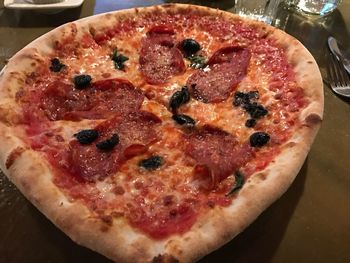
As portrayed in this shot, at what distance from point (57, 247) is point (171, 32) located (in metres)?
1.25

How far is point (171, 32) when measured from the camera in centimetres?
250

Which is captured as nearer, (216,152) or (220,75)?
(216,152)

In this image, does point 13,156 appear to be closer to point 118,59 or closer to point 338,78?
point 118,59

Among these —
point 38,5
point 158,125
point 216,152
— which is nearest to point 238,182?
point 216,152

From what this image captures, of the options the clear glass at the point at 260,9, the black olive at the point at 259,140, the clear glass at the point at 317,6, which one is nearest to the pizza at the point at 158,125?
the black olive at the point at 259,140

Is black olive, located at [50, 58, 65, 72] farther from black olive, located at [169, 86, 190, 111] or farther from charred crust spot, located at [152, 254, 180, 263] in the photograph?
charred crust spot, located at [152, 254, 180, 263]

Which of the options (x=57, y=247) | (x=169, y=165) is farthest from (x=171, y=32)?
(x=57, y=247)

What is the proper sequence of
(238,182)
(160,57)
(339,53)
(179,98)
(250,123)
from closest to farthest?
(238,182) < (250,123) < (179,98) < (160,57) < (339,53)

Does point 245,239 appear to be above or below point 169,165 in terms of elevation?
below

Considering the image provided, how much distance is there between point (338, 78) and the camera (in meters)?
2.52

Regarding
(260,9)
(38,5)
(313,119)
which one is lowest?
(38,5)

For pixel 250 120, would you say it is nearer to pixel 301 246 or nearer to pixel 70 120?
pixel 301 246

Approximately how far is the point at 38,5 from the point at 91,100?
1054mm

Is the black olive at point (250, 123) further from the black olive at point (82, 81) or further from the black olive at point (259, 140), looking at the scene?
the black olive at point (82, 81)
